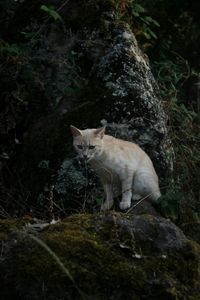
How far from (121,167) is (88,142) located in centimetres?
48

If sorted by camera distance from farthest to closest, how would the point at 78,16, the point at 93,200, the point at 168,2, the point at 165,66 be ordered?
the point at 168,2 → the point at 165,66 → the point at 78,16 → the point at 93,200

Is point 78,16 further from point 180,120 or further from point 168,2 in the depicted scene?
point 168,2

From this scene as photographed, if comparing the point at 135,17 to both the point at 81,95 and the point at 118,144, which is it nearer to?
the point at 81,95

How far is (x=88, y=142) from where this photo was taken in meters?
6.75

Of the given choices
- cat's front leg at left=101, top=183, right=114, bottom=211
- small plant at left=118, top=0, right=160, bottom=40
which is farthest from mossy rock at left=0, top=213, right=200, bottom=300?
small plant at left=118, top=0, right=160, bottom=40

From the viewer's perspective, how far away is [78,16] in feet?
28.7

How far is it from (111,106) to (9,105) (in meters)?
1.35

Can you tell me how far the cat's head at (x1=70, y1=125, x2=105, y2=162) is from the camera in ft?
22.2

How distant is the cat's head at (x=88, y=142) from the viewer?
6762 mm

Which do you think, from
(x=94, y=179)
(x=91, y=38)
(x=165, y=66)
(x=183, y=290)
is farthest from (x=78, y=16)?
(x=183, y=290)

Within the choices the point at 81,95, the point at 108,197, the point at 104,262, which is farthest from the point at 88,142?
the point at 104,262

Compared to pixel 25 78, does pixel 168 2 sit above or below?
above

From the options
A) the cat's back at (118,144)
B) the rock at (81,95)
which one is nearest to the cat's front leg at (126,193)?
the cat's back at (118,144)

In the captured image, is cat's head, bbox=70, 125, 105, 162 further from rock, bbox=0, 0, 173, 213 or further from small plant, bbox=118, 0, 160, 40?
small plant, bbox=118, 0, 160, 40
